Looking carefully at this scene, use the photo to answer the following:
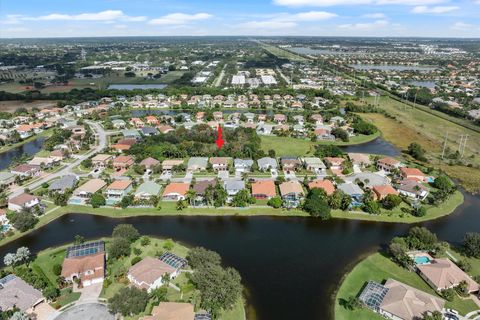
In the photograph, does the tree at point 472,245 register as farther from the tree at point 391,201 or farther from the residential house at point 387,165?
the residential house at point 387,165

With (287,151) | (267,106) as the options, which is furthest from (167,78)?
(287,151)

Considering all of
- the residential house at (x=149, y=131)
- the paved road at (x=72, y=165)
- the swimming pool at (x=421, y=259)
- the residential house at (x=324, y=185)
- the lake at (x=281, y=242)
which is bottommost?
the lake at (x=281, y=242)

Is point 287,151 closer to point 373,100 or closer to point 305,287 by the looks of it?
point 305,287

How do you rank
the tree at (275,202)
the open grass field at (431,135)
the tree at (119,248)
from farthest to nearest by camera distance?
1. the open grass field at (431,135)
2. the tree at (275,202)
3. the tree at (119,248)

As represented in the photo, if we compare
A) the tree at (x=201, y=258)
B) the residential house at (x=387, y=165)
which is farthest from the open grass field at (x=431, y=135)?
the tree at (x=201, y=258)

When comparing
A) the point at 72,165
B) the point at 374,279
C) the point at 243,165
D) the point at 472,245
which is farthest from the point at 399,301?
the point at 72,165

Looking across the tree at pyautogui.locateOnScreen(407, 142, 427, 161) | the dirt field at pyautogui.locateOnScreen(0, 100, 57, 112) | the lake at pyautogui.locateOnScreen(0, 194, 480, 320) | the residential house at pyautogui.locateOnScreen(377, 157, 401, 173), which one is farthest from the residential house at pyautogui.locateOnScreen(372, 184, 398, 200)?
the dirt field at pyautogui.locateOnScreen(0, 100, 57, 112)
